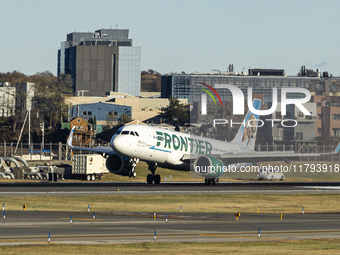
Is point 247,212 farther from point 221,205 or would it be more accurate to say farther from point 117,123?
point 117,123

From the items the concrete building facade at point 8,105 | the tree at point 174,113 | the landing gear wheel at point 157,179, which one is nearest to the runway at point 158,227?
the landing gear wheel at point 157,179

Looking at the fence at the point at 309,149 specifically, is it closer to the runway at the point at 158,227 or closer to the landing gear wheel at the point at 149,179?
the landing gear wheel at the point at 149,179

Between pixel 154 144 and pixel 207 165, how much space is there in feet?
22.2

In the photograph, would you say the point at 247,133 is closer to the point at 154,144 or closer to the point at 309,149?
the point at 154,144

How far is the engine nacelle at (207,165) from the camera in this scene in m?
73.9

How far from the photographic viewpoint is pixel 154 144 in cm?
7069

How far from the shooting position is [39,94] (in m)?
191

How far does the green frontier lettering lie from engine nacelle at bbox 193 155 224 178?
2032 mm

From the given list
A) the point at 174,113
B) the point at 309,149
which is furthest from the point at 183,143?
the point at 174,113

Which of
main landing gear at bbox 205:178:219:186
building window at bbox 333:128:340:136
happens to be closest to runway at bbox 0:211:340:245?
main landing gear at bbox 205:178:219:186

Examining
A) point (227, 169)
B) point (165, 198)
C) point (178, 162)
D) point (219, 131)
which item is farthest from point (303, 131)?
point (165, 198)

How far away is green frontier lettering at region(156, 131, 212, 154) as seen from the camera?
72250 mm

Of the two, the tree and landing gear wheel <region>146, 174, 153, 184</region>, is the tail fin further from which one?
the tree

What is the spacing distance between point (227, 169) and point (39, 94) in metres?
115
